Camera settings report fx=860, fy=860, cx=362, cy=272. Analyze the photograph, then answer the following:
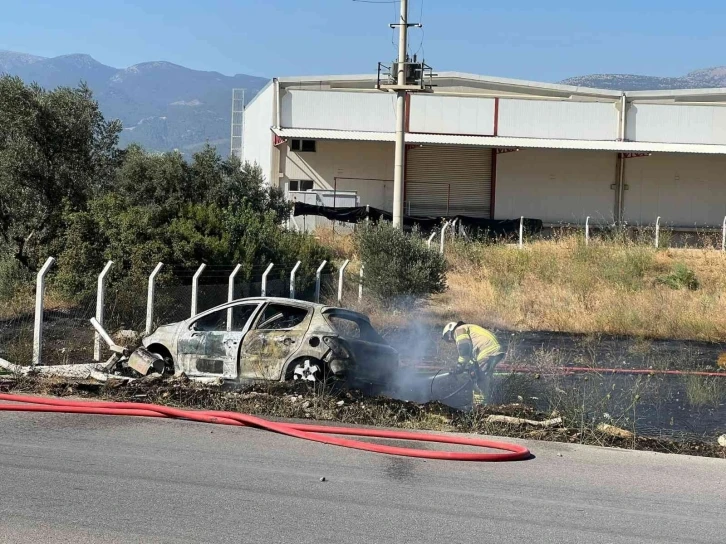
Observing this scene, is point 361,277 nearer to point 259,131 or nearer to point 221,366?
point 221,366

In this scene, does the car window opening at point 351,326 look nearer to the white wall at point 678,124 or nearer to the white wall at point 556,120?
the white wall at point 556,120

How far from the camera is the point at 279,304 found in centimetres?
1198

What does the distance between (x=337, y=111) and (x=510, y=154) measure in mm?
8459

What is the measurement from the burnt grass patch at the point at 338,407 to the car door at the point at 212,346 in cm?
51

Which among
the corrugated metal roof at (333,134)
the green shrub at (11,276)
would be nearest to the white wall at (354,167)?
the corrugated metal roof at (333,134)

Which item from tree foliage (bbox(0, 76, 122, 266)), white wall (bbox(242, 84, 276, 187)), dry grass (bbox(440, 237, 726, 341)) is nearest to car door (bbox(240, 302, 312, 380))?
tree foliage (bbox(0, 76, 122, 266))

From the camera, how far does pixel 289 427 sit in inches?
348

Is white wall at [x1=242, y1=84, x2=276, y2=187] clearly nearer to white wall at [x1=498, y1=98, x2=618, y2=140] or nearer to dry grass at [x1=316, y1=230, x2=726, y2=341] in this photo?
dry grass at [x1=316, y1=230, x2=726, y2=341]

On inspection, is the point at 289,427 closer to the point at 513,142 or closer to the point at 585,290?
the point at 585,290

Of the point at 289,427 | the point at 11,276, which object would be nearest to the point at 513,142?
the point at 11,276

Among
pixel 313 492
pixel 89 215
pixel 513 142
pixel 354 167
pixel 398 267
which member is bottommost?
pixel 313 492

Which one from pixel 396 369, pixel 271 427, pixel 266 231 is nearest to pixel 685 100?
pixel 266 231

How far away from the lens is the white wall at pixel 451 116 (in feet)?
129

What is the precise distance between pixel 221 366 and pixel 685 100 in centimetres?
4206
